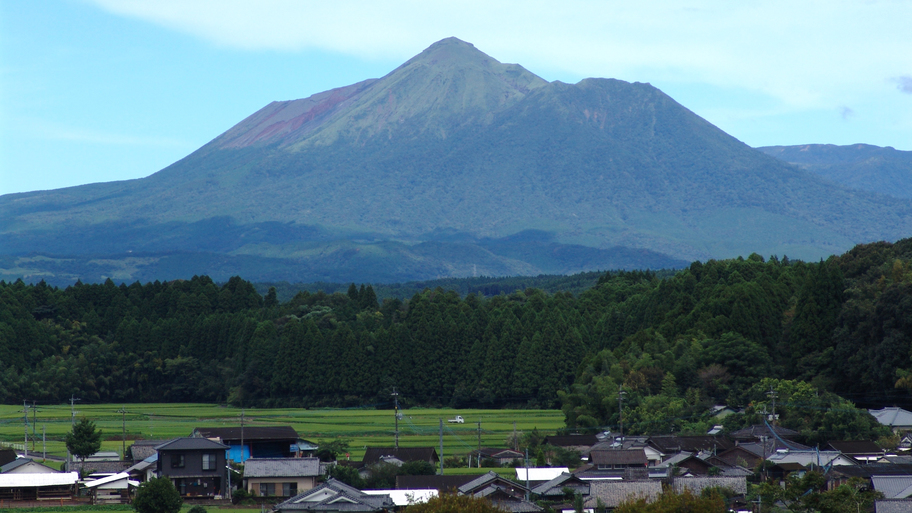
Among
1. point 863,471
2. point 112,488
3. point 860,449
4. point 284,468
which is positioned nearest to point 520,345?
point 860,449

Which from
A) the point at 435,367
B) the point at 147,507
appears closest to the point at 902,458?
the point at 147,507

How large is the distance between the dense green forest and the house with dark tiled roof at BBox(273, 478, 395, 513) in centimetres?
1973

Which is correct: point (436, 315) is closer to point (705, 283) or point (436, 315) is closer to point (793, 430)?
point (705, 283)

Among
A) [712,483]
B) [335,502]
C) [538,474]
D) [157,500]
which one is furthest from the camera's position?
[538,474]

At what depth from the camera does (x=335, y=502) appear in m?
36.0

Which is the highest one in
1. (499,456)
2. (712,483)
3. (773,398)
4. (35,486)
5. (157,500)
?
(773,398)

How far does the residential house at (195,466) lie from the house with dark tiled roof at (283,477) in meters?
1.30

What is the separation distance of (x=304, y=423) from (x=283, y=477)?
2200 cm

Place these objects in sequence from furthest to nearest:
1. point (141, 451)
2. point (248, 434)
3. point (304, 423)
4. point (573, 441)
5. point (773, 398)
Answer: point (304, 423) → point (248, 434) → point (573, 441) → point (773, 398) → point (141, 451)

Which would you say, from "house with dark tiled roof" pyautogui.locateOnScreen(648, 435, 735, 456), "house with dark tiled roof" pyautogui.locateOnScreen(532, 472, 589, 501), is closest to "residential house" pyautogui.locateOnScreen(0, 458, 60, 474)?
"house with dark tiled roof" pyautogui.locateOnScreen(532, 472, 589, 501)

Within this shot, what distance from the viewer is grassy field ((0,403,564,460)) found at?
183ft

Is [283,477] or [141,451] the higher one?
[141,451]

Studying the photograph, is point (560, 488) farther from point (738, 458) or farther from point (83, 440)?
point (83, 440)

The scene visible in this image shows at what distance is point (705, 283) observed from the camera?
234 ft
